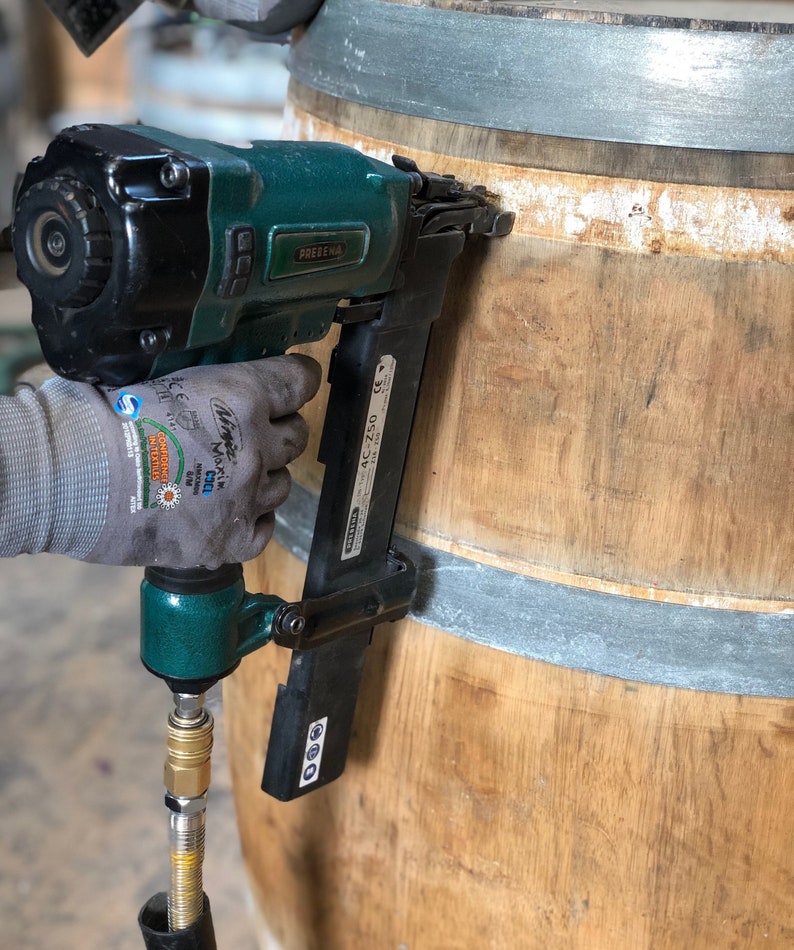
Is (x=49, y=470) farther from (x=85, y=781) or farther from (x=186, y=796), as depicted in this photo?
(x=85, y=781)

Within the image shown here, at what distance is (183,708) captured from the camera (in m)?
0.97

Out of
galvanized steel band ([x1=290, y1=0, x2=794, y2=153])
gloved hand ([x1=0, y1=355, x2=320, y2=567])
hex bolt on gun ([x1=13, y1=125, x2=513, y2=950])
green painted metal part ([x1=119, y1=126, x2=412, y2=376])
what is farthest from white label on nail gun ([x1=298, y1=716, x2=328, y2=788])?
galvanized steel band ([x1=290, y1=0, x2=794, y2=153])

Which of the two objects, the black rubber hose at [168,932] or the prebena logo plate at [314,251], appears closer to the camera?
the prebena logo plate at [314,251]

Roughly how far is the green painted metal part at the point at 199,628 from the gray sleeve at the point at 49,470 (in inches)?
5.5

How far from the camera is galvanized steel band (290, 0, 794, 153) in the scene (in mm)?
788

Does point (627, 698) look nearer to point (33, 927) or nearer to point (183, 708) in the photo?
point (183, 708)

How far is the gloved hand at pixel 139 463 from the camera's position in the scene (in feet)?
2.48

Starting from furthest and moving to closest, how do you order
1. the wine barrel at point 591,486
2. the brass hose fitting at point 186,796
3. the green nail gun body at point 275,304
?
the brass hose fitting at point 186,796, the wine barrel at point 591,486, the green nail gun body at point 275,304

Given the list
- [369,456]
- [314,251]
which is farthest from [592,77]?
[369,456]

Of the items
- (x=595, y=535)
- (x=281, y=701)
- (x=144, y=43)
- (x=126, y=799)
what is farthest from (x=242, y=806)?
(x=144, y=43)

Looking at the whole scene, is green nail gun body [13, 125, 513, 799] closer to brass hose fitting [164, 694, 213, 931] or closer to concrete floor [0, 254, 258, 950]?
brass hose fitting [164, 694, 213, 931]

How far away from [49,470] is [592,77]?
49cm

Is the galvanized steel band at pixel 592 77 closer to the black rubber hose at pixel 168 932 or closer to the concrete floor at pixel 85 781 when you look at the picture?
the black rubber hose at pixel 168 932

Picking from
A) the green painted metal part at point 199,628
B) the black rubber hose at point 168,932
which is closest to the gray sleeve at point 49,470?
the green painted metal part at point 199,628
